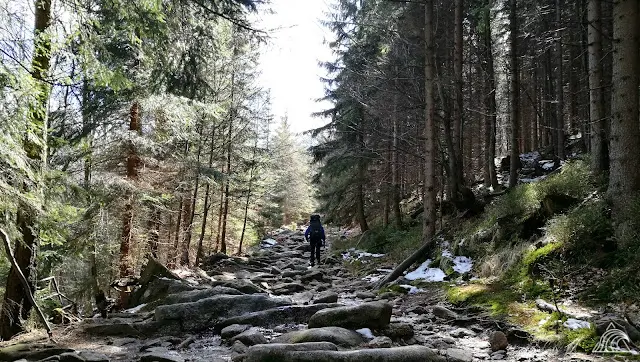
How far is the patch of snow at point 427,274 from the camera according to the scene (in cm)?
934

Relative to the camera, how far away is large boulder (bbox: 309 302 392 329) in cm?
562

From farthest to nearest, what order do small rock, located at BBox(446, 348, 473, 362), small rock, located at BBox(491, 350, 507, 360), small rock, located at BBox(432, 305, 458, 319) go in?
small rock, located at BBox(432, 305, 458, 319) < small rock, located at BBox(491, 350, 507, 360) < small rock, located at BBox(446, 348, 473, 362)

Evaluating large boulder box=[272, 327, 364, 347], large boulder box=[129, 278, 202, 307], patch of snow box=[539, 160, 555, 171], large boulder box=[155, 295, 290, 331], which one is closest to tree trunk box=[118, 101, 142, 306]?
large boulder box=[129, 278, 202, 307]

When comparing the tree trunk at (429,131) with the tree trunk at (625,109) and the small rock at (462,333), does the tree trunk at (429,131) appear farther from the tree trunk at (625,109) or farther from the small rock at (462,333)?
the small rock at (462,333)

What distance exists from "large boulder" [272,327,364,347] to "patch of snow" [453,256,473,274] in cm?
444

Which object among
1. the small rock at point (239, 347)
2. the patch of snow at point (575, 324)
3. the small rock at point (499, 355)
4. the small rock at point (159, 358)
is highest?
the patch of snow at point (575, 324)

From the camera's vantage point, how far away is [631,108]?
6.73 metres

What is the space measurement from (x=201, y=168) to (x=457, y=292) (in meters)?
10.1

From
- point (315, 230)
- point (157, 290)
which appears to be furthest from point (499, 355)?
point (315, 230)

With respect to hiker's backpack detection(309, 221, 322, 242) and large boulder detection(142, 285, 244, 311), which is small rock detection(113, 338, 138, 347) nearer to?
large boulder detection(142, 285, 244, 311)

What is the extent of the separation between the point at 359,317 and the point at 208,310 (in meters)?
2.91

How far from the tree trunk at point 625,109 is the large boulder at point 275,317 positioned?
202 inches

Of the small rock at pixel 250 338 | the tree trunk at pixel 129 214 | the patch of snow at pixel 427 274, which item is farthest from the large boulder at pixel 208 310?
the tree trunk at pixel 129 214

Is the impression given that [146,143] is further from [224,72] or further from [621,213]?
[621,213]
